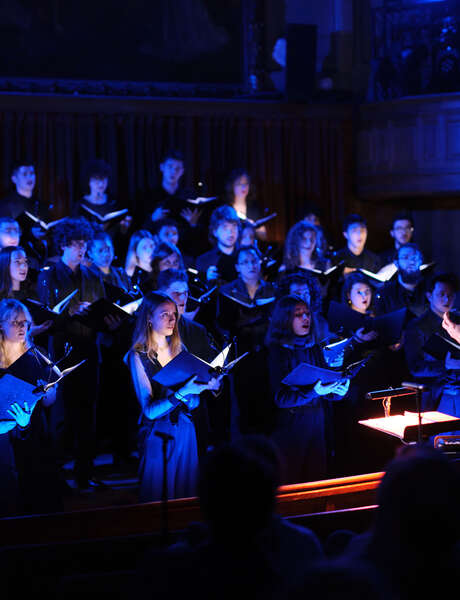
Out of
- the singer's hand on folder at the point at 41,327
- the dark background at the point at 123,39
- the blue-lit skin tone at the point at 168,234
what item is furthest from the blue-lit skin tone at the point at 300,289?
the dark background at the point at 123,39

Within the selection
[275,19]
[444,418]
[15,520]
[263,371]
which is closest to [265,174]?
[275,19]

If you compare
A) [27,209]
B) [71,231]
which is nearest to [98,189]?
[27,209]

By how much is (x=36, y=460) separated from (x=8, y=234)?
79.6 inches

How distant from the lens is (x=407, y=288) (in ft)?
20.6

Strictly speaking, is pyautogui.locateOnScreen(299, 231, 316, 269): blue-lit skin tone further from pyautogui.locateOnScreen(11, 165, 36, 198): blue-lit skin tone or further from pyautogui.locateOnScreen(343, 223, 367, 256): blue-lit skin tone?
pyautogui.locateOnScreen(11, 165, 36, 198): blue-lit skin tone

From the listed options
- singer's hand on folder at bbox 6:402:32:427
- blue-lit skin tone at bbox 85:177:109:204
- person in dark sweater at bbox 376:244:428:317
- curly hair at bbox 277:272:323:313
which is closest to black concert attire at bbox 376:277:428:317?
person in dark sweater at bbox 376:244:428:317

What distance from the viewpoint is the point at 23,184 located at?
651 cm

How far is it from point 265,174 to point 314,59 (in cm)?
129

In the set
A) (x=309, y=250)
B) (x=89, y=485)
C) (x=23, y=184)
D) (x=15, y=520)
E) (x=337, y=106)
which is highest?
(x=337, y=106)

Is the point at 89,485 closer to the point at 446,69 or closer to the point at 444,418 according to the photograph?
the point at 444,418

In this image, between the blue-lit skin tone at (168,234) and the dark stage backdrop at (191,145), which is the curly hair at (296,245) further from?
the dark stage backdrop at (191,145)

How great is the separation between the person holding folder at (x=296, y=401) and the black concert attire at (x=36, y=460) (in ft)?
3.89

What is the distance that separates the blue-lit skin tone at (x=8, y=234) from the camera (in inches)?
219

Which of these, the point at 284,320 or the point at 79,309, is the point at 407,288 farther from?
the point at 79,309
